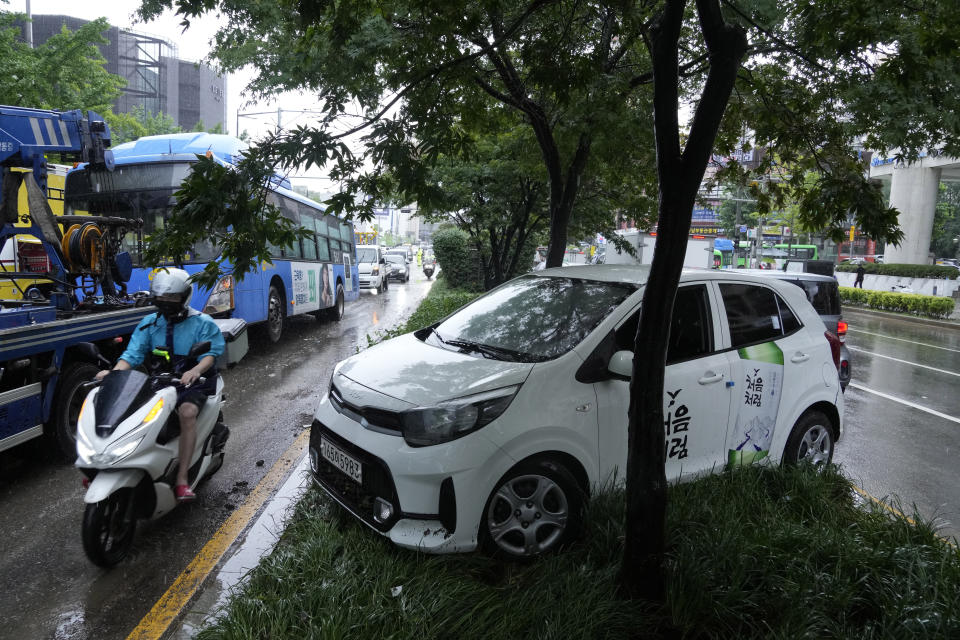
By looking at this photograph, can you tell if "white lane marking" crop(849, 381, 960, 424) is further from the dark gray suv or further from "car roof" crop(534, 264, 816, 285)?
"car roof" crop(534, 264, 816, 285)

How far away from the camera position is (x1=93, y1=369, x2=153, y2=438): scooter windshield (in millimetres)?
3561

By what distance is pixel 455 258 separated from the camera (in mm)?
21750

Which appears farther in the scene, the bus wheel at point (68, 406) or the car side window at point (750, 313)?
the bus wheel at point (68, 406)

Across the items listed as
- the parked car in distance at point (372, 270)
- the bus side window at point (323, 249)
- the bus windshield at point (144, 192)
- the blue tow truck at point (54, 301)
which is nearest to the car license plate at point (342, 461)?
the blue tow truck at point (54, 301)

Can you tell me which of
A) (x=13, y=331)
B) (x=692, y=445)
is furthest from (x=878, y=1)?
(x=13, y=331)

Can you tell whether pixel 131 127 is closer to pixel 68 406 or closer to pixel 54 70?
pixel 54 70

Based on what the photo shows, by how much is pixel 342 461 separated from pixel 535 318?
1531mm

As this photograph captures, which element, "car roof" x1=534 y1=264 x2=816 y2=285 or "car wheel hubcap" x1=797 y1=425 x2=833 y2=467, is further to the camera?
"car wheel hubcap" x1=797 y1=425 x2=833 y2=467

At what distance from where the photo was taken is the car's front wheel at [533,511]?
127 inches

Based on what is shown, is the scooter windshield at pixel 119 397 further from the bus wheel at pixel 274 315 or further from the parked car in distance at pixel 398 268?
the parked car in distance at pixel 398 268

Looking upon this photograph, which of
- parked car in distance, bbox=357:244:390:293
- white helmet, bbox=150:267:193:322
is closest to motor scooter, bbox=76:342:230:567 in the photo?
white helmet, bbox=150:267:193:322

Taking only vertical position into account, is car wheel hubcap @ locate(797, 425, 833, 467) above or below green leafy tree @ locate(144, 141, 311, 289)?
below

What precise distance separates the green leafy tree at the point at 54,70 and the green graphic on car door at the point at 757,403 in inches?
681

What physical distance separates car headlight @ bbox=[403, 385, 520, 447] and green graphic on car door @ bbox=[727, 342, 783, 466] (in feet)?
6.34
